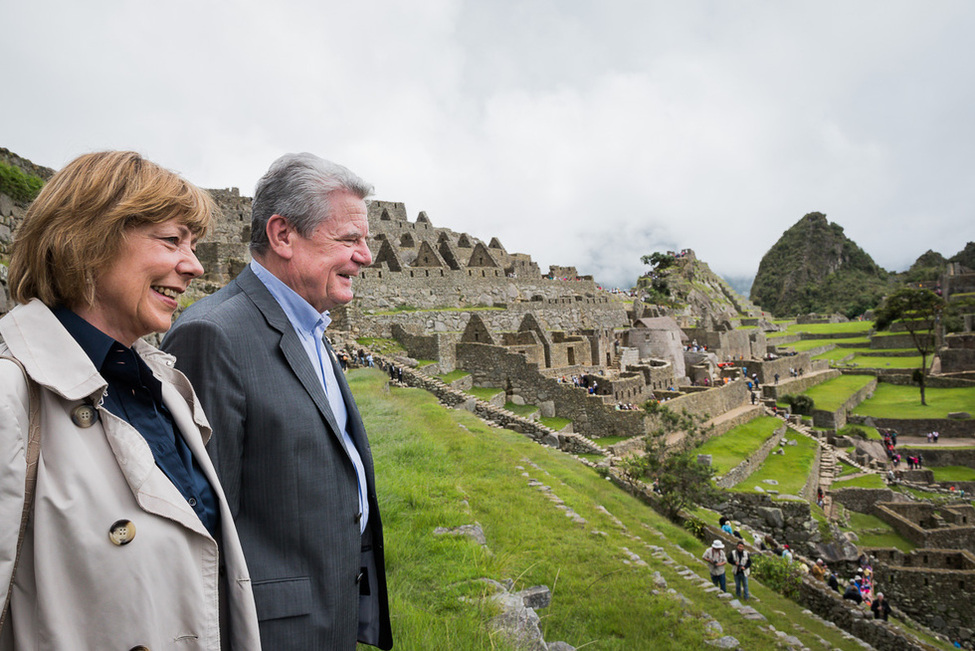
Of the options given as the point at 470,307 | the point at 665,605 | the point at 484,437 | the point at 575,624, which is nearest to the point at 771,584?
the point at 484,437

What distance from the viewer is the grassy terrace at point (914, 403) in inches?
1265

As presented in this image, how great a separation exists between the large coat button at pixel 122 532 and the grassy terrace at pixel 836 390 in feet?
118

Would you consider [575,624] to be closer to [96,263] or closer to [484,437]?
[96,263]

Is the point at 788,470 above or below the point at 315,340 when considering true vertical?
below

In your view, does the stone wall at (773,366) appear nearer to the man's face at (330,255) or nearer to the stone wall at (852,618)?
the stone wall at (852,618)

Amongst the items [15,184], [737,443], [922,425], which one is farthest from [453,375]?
[922,425]

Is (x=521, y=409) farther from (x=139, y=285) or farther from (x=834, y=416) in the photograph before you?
(x=834, y=416)

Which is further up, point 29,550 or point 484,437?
point 29,550

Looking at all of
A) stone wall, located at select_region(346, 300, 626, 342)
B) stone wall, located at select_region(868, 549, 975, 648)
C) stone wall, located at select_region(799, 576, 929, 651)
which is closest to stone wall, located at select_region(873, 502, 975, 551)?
stone wall, located at select_region(868, 549, 975, 648)

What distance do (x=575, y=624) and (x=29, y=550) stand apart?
198 inches

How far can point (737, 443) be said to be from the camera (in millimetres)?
21938

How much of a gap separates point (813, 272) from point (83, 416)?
124881 millimetres

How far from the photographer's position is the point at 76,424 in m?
1.30

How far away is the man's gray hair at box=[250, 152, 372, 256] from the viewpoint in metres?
2.28
